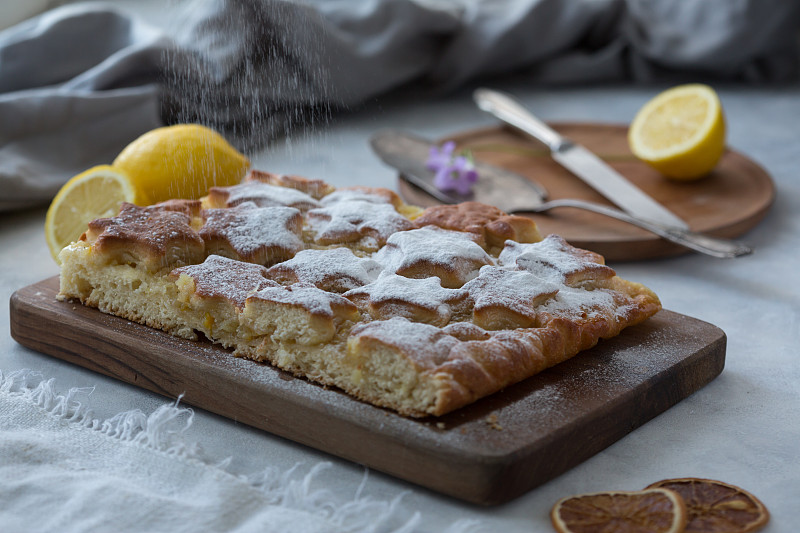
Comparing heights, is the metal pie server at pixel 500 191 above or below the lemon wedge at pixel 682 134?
below

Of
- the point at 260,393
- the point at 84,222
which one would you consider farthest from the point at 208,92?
the point at 260,393

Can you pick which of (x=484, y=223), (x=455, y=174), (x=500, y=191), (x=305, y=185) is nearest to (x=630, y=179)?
(x=500, y=191)

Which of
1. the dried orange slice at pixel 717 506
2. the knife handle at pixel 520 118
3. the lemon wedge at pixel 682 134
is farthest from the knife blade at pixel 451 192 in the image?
the dried orange slice at pixel 717 506

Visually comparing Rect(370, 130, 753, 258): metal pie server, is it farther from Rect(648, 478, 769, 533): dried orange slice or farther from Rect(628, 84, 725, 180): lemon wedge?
Rect(648, 478, 769, 533): dried orange slice

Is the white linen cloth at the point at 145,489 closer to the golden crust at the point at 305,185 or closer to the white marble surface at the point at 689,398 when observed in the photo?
the white marble surface at the point at 689,398

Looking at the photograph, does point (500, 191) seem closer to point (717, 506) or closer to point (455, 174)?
point (455, 174)
